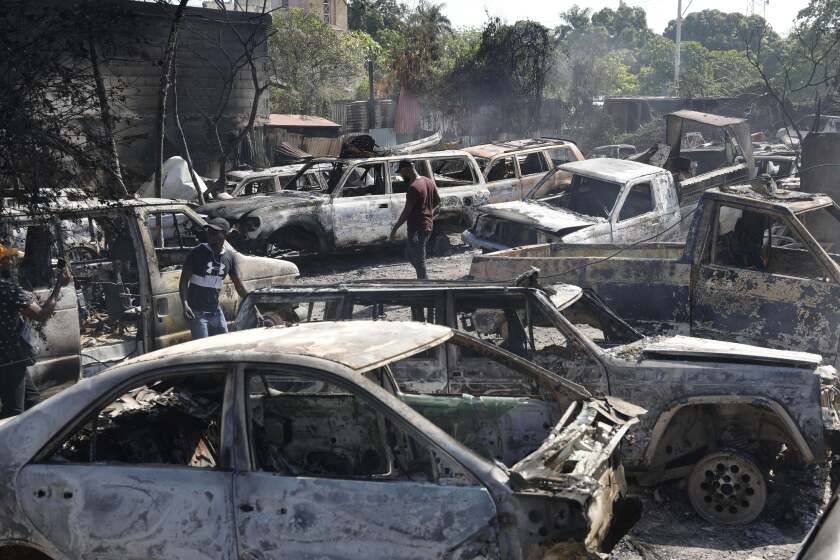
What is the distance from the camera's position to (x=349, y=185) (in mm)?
14656

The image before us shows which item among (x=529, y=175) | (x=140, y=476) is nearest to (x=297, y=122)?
(x=529, y=175)

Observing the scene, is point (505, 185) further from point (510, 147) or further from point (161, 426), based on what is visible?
point (161, 426)

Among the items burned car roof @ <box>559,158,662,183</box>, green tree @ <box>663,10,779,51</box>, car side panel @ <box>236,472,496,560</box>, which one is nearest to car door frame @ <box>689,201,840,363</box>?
burned car roof @ <box>559,158,662,183</box>

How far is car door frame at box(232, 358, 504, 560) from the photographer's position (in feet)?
11.7

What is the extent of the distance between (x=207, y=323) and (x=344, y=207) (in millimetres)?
6021

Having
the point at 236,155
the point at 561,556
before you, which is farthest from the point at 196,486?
the point at 236,155

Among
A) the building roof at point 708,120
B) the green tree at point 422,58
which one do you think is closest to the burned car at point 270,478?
the building roof at point 708,120

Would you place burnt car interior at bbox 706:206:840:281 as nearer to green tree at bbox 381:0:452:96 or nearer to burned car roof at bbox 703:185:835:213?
burned car roof at bbox 703:185:835:213

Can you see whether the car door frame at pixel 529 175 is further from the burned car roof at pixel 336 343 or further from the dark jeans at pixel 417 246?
the burned car roof at pixel 336 343

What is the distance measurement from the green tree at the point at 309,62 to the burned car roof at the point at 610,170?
22.5 m

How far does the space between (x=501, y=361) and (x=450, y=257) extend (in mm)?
10780

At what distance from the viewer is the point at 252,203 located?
13602mm

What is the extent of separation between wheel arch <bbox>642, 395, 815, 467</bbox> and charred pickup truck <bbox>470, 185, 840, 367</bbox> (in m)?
2.20

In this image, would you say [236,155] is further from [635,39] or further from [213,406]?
[635,39]
